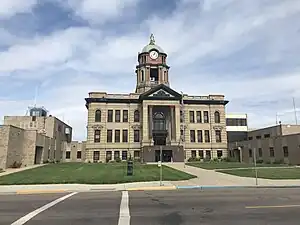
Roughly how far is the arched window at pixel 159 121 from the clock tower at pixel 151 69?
6.73 metres

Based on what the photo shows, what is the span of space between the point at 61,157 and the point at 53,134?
8.21m

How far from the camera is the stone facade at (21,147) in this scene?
33.7 meters

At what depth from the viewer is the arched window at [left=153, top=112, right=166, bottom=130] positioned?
201 feet

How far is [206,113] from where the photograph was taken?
208 ft

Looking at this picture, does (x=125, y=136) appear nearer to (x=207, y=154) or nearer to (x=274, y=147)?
(x=207, y=154)

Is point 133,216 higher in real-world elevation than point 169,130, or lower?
lower

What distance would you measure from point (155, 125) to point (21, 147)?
28.1m

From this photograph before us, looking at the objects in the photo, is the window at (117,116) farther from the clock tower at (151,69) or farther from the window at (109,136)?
the clock tower at (151,69)

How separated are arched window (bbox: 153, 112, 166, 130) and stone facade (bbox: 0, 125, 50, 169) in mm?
21078

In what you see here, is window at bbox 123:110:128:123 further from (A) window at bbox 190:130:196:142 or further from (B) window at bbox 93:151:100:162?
(A) window at bbox 190:130:196:142

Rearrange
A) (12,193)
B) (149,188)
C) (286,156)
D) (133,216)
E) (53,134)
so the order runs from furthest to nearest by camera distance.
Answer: (53,134) < (286,156) < (149,188) < (12,193) < (133,216)

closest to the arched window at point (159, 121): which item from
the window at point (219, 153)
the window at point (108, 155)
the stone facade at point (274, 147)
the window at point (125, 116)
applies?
the window at point (125, 116)

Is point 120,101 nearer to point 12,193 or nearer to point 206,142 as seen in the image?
point 206,142

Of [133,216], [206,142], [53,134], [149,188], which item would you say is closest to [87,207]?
[133,216]
